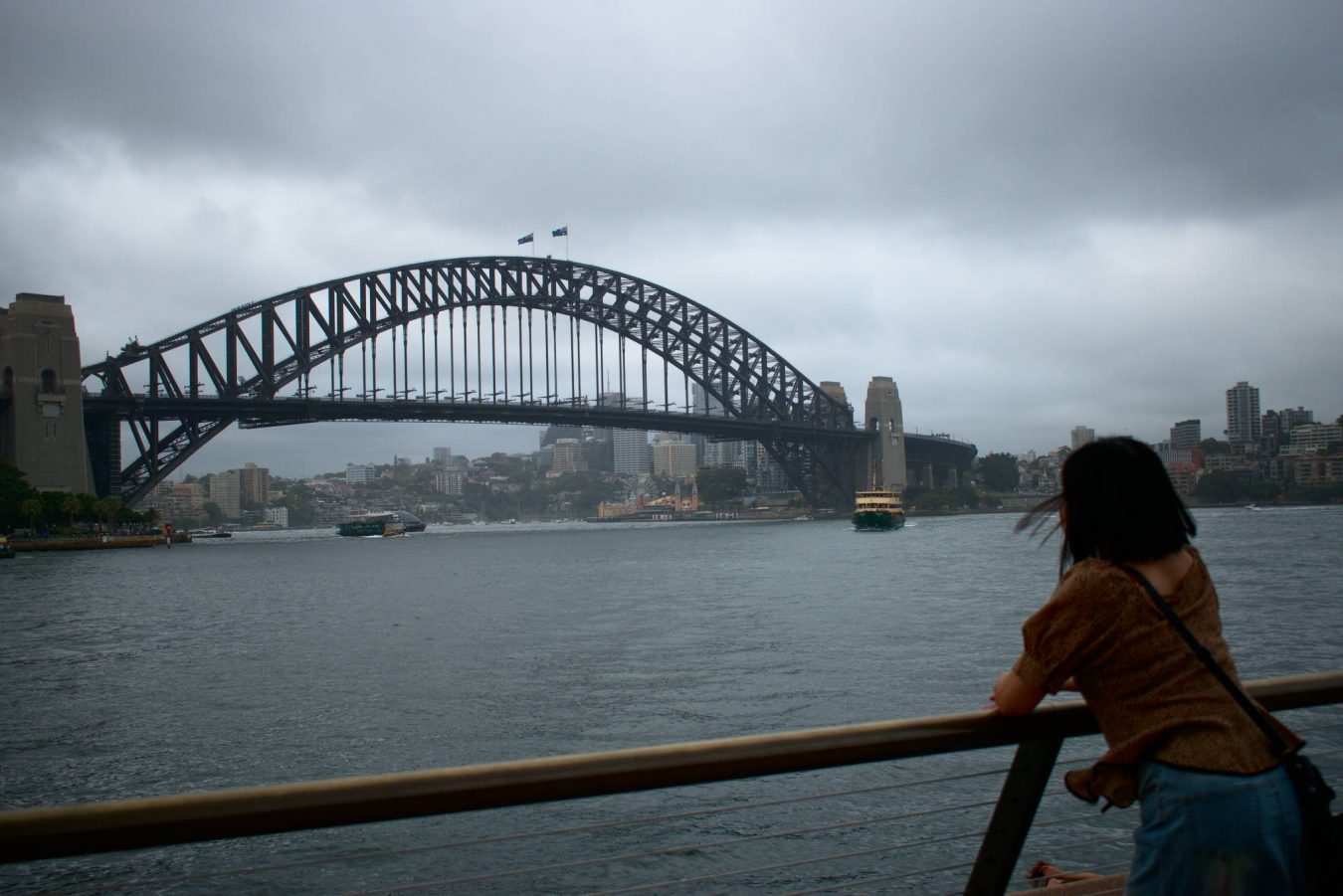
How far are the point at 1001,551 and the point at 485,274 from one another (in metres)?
38.8

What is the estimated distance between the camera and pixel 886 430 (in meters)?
81.0

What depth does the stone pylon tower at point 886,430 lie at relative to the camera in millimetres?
80562

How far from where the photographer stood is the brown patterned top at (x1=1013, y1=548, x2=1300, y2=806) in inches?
67.3

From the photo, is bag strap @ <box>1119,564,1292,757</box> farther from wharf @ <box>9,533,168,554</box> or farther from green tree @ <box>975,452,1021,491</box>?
green tree @ <box>975,452,1021,491</box>

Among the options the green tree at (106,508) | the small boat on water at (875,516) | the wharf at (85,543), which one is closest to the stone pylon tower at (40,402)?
the green tree at (106,508)

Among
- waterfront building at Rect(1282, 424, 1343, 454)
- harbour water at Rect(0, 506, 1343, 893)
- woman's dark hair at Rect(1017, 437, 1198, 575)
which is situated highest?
waterfront building at Rect(1282, 424, 1343, 454)

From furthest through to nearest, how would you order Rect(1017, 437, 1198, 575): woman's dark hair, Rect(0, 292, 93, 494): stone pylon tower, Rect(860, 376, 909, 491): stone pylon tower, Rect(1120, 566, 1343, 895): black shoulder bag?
Rect(860, 376, 909, 491): stone pylon tower, Rect(0, 292, 93, 494): stone pylon tower, Rect(1017, 437, 1198, 575): woman's dark hair, Rect(1120, 566, 1343, 895): black shoulder bag

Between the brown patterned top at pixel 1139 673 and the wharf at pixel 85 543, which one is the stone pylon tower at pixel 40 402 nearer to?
the wharf at pixel 85 543

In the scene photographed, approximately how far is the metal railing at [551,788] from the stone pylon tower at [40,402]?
53.0m

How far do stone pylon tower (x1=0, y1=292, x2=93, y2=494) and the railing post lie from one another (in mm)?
53137

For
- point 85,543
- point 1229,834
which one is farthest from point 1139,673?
point 85,543

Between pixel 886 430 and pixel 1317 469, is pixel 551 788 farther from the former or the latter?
pixel 1317 469

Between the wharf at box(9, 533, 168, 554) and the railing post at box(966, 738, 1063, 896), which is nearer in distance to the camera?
the railing post at box(966, 738, 1063, 896)

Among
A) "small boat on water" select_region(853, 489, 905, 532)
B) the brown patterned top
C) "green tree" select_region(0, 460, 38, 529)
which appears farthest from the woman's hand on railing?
"small boat on water" select_region(853, 489, 905, 532)
